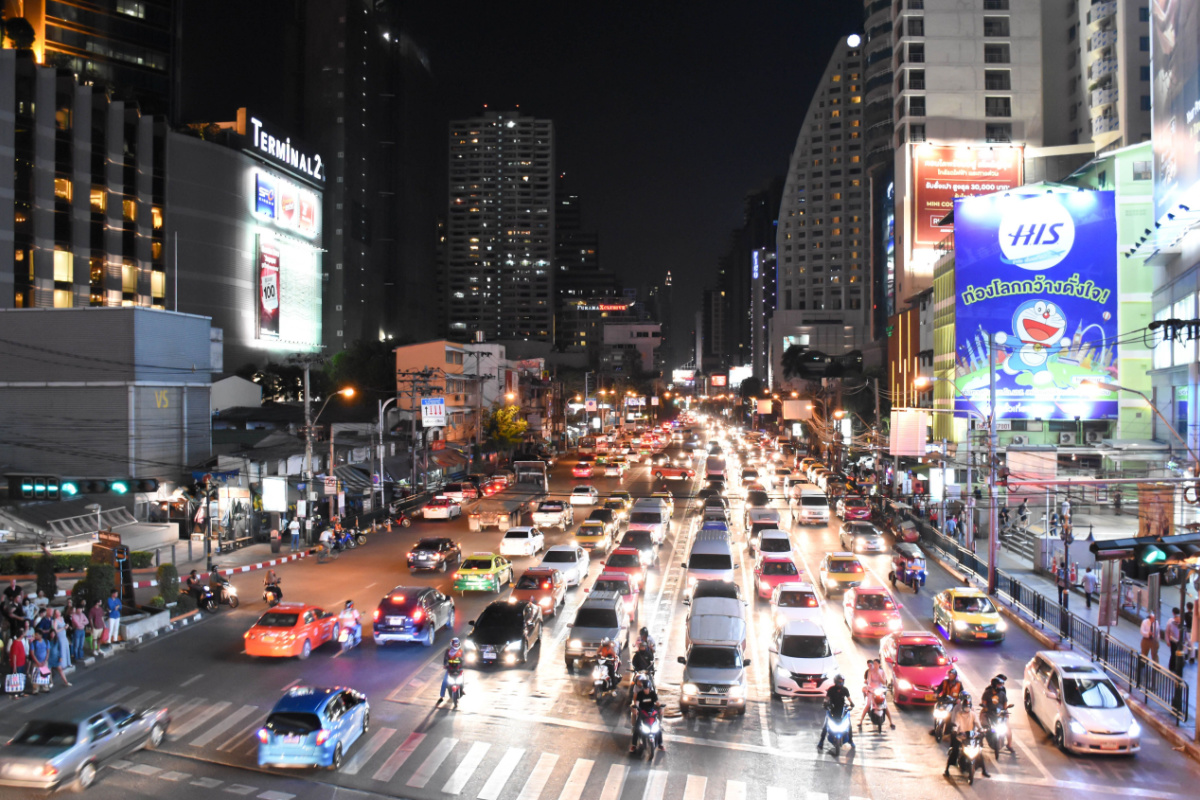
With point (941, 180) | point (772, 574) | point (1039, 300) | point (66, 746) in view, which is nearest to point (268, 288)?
point (941, 180)

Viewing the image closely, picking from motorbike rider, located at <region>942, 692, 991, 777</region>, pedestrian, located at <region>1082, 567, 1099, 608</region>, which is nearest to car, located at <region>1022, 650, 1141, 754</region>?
motorbike rider, located at <region>942, 692, 991, 777</region>

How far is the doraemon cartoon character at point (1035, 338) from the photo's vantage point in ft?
158

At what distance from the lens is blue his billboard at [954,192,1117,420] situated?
47.4 m

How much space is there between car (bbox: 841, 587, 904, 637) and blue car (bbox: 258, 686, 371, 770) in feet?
42.0

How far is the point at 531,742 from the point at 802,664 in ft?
18.5

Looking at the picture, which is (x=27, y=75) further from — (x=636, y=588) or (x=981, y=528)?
(x=981, y=528)

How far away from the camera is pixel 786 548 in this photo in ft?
96.1

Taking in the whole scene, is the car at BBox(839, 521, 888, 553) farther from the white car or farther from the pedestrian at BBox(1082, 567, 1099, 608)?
the white car

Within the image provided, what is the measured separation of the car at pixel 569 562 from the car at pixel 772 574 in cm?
567

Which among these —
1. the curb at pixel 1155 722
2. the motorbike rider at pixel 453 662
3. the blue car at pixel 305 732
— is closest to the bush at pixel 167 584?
the motorbike rider at pixel 453 662

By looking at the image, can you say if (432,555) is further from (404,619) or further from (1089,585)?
(1089,585)

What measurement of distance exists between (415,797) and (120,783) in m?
4.63

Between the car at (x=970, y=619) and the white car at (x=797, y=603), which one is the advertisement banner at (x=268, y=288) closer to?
the white car at (x=797, y=603)

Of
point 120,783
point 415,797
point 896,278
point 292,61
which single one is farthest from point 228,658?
point 292,61
